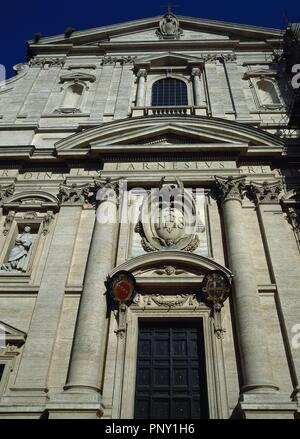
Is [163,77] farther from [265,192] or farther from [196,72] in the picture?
[265,192]

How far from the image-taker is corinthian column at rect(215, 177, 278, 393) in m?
9.33

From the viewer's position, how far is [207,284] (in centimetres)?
1118

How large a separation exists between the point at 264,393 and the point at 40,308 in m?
6.33

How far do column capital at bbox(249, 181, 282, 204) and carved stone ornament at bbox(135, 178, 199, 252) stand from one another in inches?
87.9

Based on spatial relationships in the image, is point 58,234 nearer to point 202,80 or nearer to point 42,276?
point 42,276

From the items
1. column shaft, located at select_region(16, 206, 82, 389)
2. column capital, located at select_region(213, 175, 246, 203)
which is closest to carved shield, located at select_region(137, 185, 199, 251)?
column capital, located at select_region(213, 175, 246, 203)

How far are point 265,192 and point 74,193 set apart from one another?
6.89 meters

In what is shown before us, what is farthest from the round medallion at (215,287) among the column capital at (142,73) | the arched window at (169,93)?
the column capital at (142,73)

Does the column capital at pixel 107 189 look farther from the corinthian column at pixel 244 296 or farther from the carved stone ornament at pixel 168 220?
→ the corinthian column at pixel 244 296

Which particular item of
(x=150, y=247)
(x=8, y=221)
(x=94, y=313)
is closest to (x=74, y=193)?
(x=8, y=221)

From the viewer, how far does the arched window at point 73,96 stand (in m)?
18.9

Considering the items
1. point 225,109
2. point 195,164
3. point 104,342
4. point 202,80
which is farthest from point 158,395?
point 202,80

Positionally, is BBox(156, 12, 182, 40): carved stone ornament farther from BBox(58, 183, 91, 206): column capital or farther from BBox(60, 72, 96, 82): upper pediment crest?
BBox(58, 183, 91, 206): column capital
